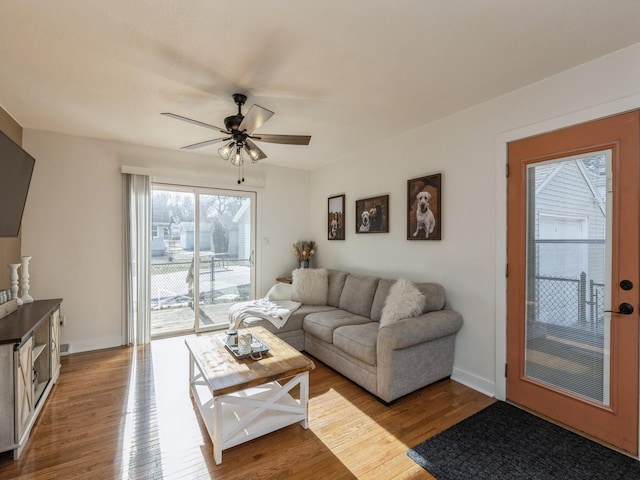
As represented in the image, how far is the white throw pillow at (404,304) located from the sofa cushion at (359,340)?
7.1 inches

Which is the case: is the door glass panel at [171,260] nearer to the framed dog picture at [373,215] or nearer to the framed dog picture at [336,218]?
the framed dog picture at [336,218]

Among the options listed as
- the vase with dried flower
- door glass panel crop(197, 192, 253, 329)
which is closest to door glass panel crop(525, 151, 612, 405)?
the vase with dried flower

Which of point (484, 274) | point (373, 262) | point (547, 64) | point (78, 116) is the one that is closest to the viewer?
point (547, 64)

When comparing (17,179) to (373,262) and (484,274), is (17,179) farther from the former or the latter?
(484,274)

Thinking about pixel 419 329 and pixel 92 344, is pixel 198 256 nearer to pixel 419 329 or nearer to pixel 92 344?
pixel 92 344

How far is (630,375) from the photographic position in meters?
1.88

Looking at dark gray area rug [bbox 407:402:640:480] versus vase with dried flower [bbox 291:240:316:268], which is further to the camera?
vase with dried flower [bbox 291:240:316:268]

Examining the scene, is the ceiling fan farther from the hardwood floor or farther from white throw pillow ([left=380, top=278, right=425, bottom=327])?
the hardwood floor

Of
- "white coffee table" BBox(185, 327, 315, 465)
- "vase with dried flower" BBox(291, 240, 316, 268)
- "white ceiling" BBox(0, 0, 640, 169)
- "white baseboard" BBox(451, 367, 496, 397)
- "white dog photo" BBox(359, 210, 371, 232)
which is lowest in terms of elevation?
"white baseboard" BBox(451, 367, 496, 397)

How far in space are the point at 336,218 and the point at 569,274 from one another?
114 inches

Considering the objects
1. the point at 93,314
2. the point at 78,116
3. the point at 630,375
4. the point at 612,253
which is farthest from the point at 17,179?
the point at 630,375

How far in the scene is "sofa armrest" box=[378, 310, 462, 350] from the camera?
237 cm

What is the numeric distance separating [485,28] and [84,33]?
7.59 feet

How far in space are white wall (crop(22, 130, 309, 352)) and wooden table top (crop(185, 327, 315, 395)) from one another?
6.48ft
